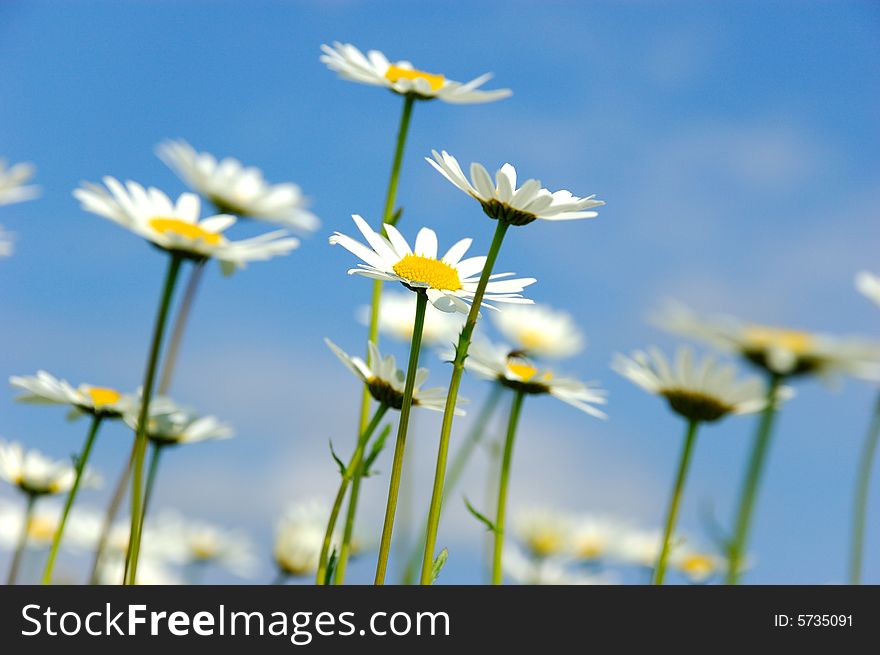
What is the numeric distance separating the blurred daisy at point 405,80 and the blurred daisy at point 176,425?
3.44ft

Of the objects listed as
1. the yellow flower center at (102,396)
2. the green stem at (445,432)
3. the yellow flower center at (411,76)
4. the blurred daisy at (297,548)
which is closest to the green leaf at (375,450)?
the green stem at (445,432)

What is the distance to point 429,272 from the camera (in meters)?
1.94

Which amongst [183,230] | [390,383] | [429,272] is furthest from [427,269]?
[183,230]

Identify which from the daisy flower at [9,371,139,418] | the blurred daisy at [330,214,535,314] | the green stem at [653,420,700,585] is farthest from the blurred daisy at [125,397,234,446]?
the green stem at [653,420,700,585]

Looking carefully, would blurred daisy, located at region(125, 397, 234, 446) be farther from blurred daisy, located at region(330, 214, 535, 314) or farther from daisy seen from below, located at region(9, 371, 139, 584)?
blurred daisy, located at region(330, 214, 535, 314)

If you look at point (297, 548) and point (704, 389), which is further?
point (297, 548)

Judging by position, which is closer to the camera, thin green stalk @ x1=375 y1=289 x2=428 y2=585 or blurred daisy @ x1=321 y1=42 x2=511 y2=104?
thin green stalk @ x1=375 y1=289 x2=428 y2=585

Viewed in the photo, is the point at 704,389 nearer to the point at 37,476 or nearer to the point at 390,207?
the point at 390,207

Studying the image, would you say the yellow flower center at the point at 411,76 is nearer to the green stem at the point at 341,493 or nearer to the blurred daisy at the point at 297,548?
the green stem at the point at 341,493

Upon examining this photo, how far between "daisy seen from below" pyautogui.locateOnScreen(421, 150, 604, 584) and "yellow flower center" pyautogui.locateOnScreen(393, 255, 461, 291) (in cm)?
12

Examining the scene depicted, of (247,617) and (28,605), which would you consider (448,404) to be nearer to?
(247,617)

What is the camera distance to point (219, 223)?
2.11 m

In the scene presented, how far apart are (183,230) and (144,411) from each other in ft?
1.31

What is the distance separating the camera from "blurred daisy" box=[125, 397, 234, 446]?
254 cm
